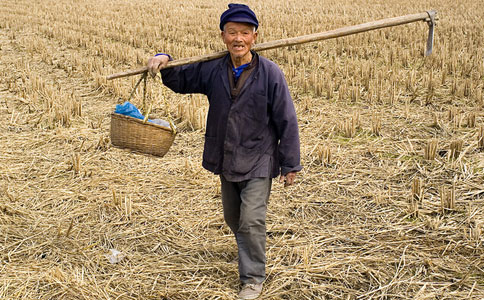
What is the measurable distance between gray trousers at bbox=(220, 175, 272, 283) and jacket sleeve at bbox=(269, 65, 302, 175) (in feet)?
0.56

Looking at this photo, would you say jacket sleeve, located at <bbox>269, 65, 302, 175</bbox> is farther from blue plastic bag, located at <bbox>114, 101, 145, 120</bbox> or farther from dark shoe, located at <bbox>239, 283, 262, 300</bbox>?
blue plastic bag, located at <bbox>114, 101, 145, 120</bbox>

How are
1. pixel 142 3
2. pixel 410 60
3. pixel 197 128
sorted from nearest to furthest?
pixel 197 128 → pixel 410 60 → pixel 142 3

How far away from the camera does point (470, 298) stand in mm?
2830

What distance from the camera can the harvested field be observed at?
122 inches

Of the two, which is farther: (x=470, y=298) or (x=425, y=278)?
(x=425, y=278)

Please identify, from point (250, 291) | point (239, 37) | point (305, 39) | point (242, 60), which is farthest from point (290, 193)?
point (239, 37)

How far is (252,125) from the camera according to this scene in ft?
9.09

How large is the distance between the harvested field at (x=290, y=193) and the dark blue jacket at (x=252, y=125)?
0.41m

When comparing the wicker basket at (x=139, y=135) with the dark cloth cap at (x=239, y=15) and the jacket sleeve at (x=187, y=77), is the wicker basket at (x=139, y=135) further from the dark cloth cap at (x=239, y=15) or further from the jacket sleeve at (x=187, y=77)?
the dark cloth cap at (x=239, y=15)

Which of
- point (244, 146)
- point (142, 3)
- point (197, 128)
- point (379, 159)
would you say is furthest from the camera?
point (142, 3)

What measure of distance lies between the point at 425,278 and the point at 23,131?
4485mm

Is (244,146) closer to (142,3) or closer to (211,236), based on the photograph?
(211,236)

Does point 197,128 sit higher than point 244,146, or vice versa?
point 244,146

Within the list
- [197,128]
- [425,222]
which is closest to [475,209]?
[425,222]
